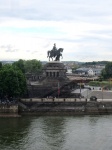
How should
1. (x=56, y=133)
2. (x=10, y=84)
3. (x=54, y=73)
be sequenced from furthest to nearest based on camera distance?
(x=54, y=73) < (x=10, y=84) < (x=56, y=133)

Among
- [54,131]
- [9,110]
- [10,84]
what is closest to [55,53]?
[10,84]

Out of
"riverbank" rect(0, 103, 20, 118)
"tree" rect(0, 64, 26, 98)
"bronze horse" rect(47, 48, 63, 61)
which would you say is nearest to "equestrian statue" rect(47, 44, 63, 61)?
"bronze horse" rect(47, 48, 63, 61)

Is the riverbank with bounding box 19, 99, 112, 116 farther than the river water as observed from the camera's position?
Yes

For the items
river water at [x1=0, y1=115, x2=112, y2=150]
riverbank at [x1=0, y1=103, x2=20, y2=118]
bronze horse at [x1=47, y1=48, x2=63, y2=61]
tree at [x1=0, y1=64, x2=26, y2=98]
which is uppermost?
bronze horse at [x1=47, y1=48, x2=63, y2=61]

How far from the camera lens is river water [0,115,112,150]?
1225 inches

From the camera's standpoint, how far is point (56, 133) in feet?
117

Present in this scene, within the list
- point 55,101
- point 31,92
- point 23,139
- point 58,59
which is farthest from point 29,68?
point 23,139

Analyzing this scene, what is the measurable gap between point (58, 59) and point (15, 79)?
55.2 ft

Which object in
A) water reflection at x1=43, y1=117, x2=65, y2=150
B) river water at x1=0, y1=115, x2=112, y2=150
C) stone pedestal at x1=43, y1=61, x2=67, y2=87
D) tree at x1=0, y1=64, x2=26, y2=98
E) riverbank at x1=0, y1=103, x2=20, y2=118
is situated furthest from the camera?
stone pedestal at x1=43, y1=61, x2=67, y2=87

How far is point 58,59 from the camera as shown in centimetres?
6369

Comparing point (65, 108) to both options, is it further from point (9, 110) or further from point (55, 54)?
point (55, 54)

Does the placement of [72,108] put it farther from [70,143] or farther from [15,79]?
[70,143]

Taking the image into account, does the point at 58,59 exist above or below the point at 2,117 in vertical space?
above

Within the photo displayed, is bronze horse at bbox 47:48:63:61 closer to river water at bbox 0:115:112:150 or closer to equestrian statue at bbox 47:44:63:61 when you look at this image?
equestrian statue at bbox 47:44:63:61
